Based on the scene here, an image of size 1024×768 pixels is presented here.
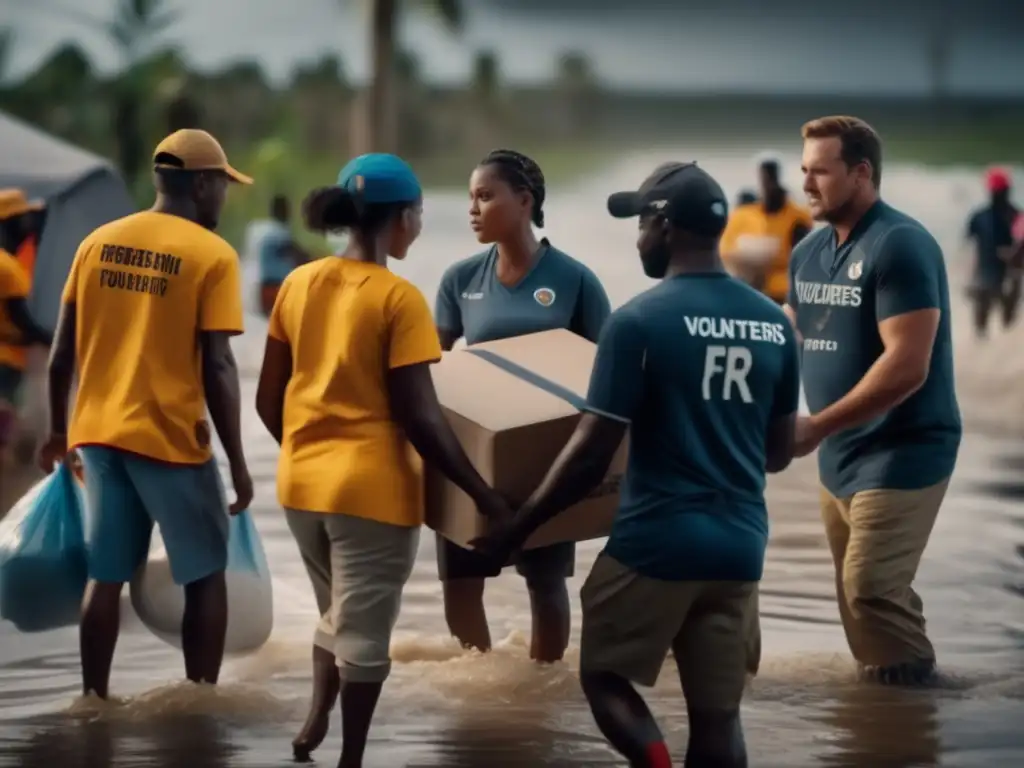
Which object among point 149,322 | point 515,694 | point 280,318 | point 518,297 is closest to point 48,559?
point 149,322

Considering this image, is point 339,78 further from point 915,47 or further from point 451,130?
point 915,47

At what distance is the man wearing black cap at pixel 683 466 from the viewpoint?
4918 millimetres

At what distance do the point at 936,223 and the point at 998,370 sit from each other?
54.9 ft

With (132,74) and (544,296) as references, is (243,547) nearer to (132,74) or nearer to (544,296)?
(544,296)

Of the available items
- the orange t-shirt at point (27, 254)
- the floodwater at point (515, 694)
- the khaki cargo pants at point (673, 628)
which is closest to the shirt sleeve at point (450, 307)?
the floodwater at point (515, 694)

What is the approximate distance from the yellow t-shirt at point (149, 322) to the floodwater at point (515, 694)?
0.88 metres

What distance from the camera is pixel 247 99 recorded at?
3638 cm

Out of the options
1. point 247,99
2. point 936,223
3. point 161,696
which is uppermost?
point 247,99

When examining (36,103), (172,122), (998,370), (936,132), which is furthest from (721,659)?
(936,132)

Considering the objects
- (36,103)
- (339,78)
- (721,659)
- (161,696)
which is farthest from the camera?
(339,78)

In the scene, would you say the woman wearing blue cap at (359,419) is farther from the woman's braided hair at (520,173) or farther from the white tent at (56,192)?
the white tent at (56,192)

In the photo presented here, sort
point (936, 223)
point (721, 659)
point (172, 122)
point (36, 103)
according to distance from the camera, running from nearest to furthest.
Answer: point (721, 659)
point (172, 122)
point (36, 103)
point (936, 223)

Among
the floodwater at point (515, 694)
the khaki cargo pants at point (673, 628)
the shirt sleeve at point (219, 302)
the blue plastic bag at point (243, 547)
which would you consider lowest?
the floodwater at point (515, 694)

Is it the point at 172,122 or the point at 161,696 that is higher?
the point at 172,122
